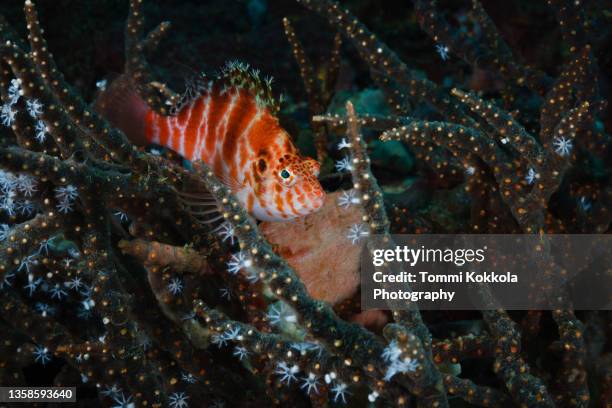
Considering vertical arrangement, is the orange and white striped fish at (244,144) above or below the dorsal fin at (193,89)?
below

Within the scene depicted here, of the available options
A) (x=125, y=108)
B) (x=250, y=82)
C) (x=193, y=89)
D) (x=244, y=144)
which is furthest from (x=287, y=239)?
(x=125, y=108)

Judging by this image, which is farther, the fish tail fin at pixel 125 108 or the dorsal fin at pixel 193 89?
the fish tail fin at pixel 125 108

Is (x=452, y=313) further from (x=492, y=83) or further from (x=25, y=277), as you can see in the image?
(x=492, y=83)

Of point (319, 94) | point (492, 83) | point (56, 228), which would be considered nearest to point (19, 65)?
point (56, 228)

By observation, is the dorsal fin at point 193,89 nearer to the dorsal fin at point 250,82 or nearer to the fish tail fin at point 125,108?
the dorsal fin at point 250,82

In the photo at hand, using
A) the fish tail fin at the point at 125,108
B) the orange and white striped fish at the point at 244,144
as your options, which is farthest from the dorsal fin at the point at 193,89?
the fish tail fin at the point at 125,108

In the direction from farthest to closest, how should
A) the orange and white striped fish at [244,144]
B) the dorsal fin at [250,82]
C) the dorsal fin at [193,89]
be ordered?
the dorsal fin at [193,89], the dorsal fin at [250,82], the orange and white striped fish at [244,144]
